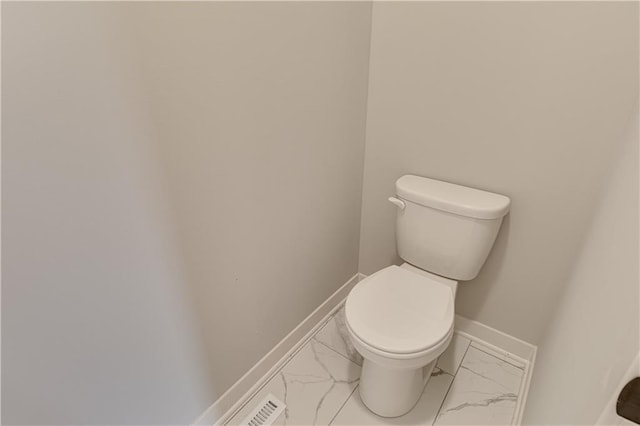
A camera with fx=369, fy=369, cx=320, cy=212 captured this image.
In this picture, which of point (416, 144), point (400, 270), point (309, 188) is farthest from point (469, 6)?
point (400, 270)

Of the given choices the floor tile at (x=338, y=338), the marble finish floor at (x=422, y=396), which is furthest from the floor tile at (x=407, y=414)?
the floor tile at (x=338, y=338)

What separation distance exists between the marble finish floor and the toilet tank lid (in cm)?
71

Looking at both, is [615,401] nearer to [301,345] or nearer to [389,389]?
[389,389]

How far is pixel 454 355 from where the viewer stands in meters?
1.65

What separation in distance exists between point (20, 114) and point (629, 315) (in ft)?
3.20

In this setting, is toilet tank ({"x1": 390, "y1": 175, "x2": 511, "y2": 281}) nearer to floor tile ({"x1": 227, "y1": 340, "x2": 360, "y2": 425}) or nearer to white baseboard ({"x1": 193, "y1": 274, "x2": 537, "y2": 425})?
white baseboard ({"x1": 193, "y1": 274, "x2": 537, "y2": 425})

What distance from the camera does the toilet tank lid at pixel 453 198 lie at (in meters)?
1.29

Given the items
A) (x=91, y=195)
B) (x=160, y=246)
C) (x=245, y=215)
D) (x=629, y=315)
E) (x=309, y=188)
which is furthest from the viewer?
(x=309, y=188)

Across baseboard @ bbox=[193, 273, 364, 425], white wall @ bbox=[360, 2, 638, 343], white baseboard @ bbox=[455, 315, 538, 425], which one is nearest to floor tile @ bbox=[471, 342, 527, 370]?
white baseboard @ bbox=[455, 315, 538, 425]

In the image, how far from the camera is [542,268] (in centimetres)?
141

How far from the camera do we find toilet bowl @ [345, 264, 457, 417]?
45.1 inches

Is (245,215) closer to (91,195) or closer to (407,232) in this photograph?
(91,195)

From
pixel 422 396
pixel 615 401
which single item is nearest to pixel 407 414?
pixel 422 396

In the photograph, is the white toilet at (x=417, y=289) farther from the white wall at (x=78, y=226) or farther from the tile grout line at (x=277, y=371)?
the white wall at (x=78, y=226)
